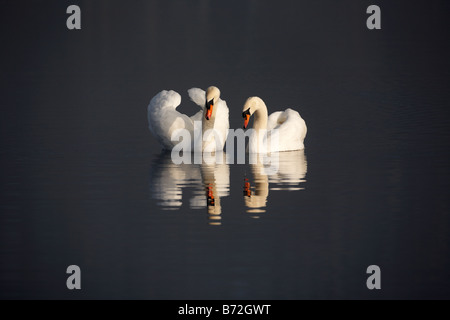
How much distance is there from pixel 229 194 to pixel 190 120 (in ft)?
13.4

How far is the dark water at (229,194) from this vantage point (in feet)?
33.4

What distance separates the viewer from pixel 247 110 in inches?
673

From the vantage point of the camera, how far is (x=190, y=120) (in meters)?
17.7

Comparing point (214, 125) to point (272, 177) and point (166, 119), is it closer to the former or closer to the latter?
point (166, 119)

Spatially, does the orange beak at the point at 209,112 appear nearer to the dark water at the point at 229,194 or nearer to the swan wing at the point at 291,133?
the dark water at the point at 229,194

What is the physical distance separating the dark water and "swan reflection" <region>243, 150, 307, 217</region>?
0.12ft

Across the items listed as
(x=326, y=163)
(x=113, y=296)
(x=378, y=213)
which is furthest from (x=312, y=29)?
(x=113, y=296)

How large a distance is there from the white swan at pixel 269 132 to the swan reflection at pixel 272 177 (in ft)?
0.57

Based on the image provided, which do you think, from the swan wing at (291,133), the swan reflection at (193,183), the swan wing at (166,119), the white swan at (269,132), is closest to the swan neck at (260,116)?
the white swan at (269,132)

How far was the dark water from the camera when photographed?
33.4 feet

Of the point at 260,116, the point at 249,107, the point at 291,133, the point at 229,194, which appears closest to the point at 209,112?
the point at 249,107

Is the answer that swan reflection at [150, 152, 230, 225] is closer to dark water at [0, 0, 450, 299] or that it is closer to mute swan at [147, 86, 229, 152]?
dark water at [0, 0, 450, 299]

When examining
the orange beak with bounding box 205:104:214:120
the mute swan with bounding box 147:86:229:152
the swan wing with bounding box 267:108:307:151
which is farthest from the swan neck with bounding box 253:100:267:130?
the orange beak with bounding box 205:104:214:120
